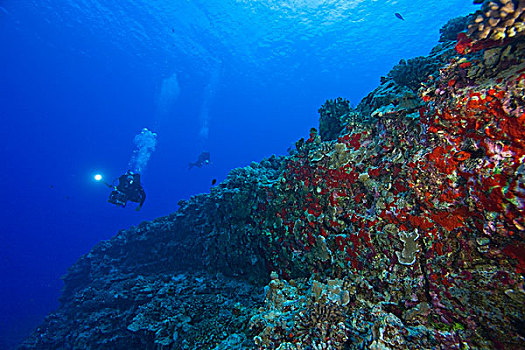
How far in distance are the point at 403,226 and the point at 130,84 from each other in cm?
9067

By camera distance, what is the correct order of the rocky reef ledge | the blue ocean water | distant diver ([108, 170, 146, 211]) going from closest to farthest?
the rocky reef ledge < distant diver ([108, 170, 146, 211]) < the blue ocean water

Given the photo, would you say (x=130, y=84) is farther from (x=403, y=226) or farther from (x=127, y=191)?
(x=403, y=226)

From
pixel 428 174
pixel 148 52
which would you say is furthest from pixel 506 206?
pixel 148 52

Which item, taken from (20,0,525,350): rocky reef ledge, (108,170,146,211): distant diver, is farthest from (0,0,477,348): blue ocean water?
(20,0,525,350): rocky reef ledge

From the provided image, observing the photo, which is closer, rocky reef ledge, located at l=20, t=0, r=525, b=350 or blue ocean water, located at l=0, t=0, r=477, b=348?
rocky reef ledge, located at l=20, t=0, r=525, b=350

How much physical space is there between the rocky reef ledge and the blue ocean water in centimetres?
2469

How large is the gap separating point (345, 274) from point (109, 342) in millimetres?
8163

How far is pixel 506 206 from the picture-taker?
7.80 ft

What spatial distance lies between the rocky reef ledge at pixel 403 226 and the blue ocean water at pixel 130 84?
2469cm

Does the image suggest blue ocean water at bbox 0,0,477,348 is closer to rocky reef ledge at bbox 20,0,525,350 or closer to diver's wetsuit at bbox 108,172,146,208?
diver's wetsuit at bbox 108,172,146,208

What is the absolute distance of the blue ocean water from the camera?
37.7 metres

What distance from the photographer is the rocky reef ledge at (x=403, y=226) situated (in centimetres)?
254

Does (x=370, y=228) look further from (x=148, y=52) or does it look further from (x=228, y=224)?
(x=148, y=52)

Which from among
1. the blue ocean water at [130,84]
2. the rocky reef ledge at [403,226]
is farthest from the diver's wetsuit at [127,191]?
the blue ocean water at [130,84]
